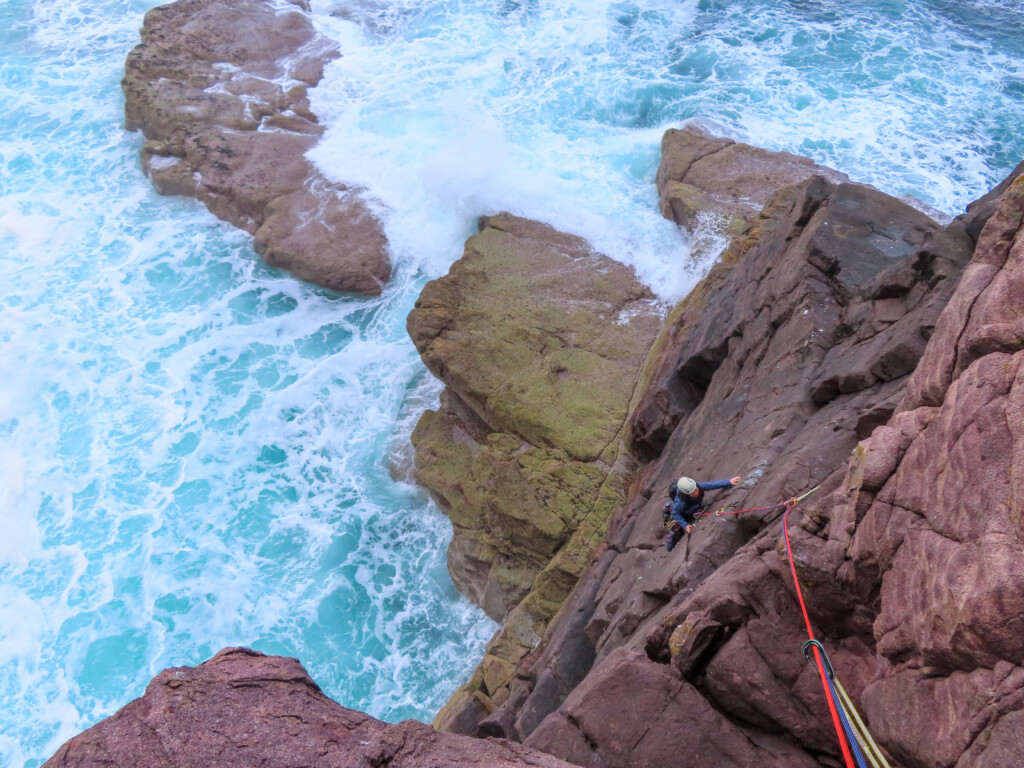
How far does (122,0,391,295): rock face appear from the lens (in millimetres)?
21781

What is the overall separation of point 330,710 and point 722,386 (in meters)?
7.90

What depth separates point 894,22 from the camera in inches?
1134

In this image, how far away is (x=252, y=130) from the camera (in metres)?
24.9

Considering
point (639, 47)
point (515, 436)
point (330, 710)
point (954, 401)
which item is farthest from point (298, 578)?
point (639, 47)

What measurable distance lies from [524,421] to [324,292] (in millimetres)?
9606

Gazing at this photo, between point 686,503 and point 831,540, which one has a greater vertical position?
point 831,540

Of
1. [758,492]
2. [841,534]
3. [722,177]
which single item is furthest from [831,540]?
[722,177]

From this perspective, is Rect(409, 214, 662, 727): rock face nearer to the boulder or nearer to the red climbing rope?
the boulder

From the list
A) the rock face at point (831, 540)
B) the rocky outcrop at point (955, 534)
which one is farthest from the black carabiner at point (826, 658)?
the rocky outcrop at point (955, 534)

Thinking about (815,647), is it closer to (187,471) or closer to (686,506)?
(686,506)

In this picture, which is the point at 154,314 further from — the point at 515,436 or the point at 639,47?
the point at 639,47

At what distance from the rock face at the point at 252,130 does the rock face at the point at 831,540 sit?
13148 millimetres

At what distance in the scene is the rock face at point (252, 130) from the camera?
21.8 m

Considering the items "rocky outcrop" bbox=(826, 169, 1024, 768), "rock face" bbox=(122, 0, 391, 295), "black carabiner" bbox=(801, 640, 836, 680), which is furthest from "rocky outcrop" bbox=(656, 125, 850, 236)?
"black carabiner" bbox=(801, 640, 836, 680)
